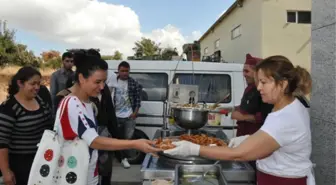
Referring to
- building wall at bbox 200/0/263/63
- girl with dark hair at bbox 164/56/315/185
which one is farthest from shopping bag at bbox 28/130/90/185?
building wall at bbox 200/0/263/63

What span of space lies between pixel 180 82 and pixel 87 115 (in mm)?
3408

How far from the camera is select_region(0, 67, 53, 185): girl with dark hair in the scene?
2.39 meters

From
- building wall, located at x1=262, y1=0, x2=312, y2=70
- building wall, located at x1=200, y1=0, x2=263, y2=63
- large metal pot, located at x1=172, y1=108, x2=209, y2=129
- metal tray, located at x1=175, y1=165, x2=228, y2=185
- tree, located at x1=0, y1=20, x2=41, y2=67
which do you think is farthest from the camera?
tree, located at x1=0, y1=20, x2=41, y2=67

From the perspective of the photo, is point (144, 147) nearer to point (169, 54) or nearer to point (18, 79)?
point (18, 79)

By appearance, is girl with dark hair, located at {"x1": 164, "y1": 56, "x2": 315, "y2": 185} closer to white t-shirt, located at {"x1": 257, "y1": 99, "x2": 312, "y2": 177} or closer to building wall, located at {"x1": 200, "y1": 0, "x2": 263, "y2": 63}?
white t-shirt, located at {"x1": 257, "y1": 99, "x2": 312, "y2": 177}

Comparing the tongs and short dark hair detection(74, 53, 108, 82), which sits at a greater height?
short dark hair detection(74, 53, 108, 82)

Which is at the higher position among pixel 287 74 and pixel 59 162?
pixel 287 74

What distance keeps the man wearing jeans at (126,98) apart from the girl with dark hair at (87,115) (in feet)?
9.99

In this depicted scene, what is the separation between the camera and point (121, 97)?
16.9 feet

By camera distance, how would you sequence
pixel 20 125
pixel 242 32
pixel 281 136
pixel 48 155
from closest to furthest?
pixel 281 136
pixel 48 155
pixel 20 125
pixel 242 32

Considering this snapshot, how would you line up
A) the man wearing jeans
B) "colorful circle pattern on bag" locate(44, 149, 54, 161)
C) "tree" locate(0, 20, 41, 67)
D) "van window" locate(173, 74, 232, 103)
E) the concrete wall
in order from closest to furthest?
"colorful circle pattern on bag" locate(44, 149, 54, 161) → the concrete wall → the man wearing jeans → "van window" locate(173, 74, 232, 103) → "tree" locate(0, 20, 41, 67)

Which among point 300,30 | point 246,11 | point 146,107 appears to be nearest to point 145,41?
point 246,11

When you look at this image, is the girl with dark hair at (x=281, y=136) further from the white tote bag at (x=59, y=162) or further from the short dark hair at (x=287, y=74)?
the white tote bag at (x=59, y=162)

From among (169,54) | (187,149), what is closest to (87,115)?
(187,149)
